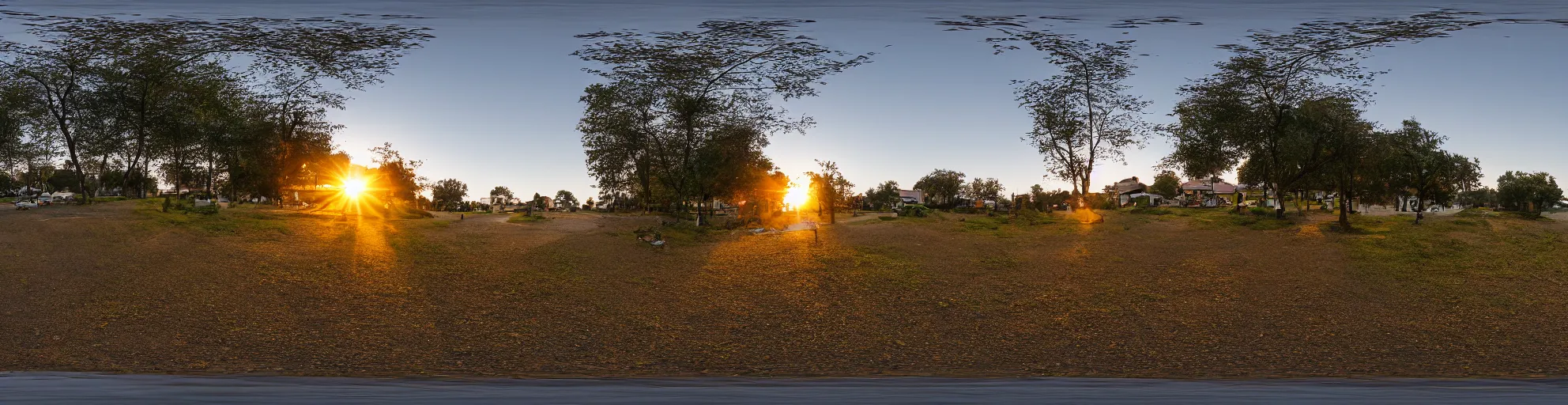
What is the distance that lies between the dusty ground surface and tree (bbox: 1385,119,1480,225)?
7.00 feet

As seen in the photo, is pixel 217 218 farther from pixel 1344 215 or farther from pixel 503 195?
pixel 1344 215

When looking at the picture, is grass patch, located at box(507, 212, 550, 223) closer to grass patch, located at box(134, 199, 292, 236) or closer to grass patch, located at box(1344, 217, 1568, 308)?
grass patch, located at box(134, 199, 292, 236)

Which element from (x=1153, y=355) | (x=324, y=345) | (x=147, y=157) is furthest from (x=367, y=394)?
(x=147, y=157)

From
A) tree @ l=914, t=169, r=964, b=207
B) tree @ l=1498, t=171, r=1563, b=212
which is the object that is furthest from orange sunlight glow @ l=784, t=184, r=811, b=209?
tree @ l=914, t=169, r=964, b=207

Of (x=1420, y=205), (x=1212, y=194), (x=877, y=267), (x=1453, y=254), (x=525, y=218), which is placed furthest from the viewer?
(x=1212, y=194)

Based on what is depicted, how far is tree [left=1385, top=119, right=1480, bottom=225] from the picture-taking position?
1423 cm

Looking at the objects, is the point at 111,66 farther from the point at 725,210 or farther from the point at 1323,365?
the point at 1323,365

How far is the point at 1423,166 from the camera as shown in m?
14.3

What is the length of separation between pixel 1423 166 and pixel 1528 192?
2.16 metres

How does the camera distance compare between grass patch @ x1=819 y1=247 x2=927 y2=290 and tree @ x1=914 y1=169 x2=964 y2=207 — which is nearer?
grass patch @ x1=819 y1=247 x2=927 y2=290

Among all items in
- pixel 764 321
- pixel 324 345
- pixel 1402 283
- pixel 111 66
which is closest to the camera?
pixel 324 345

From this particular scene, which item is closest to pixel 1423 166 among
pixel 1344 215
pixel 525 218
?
pixel 1344 215

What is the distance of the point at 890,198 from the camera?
86.8 ft

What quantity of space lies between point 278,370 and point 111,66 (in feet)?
24.5
